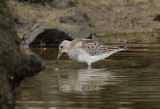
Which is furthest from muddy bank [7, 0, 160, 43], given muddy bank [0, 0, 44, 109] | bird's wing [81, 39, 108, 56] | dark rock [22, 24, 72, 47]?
muddy bank [0, 0, 44, 109]

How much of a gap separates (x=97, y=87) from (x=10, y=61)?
3563 millimetres

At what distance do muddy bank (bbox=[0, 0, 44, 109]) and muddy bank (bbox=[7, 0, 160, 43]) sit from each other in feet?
41.1

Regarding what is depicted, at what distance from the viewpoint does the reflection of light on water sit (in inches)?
345

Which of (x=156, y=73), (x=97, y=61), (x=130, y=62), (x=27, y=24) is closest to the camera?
(x=156, y=73)

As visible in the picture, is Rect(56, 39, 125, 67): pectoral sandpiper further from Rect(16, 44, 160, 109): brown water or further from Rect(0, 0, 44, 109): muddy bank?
Rect(0, 0, 44, 109): muddy bank

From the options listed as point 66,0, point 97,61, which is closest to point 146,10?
point 66,0

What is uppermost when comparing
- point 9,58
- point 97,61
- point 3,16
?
point 3,16

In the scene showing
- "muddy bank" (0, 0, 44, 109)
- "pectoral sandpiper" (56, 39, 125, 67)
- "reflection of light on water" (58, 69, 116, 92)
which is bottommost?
"reflection of light on water" (58, 69, 116, 92)

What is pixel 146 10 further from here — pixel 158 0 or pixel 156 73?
pixel 156 73

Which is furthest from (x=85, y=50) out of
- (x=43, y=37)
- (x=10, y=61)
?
(x=10, y=61)

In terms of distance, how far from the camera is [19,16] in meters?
20.7

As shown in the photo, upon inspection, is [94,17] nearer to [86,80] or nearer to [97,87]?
[86,80]

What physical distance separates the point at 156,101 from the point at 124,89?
1.22m

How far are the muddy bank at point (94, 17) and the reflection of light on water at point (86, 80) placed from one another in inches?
282
